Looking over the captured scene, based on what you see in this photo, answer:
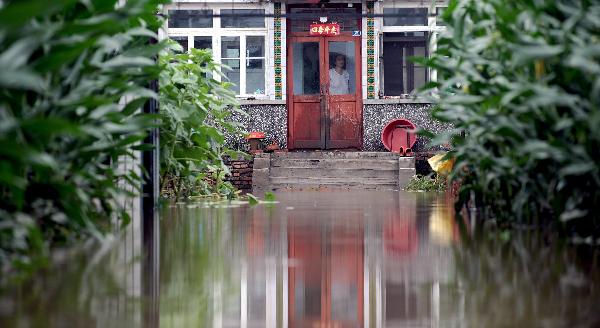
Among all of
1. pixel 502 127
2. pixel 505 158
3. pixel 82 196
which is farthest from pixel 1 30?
pixel 505 158

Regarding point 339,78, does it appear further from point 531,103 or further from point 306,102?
point 531,103

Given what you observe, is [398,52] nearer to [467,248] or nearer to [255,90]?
[255,90]

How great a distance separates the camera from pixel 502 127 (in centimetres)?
459

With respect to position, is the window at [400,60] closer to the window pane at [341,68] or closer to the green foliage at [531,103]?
the window pane at [341,68]

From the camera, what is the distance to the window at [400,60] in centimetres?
1925

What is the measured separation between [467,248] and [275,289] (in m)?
1.40

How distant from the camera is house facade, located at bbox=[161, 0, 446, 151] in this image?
18625 millimetres

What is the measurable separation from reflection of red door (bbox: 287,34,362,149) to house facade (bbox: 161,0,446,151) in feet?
0.06

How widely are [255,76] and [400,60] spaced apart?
2.57 meters

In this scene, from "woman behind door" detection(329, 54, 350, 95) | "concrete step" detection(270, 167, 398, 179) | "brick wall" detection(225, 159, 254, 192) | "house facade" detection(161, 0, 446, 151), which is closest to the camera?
"concrete step" detection(270, 167, 398, 179)

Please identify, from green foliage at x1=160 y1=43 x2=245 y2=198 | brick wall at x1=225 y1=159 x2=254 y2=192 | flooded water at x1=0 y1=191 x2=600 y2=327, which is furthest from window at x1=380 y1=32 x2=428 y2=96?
flooded water at x1=0 y1=191 x2=600 y2=327

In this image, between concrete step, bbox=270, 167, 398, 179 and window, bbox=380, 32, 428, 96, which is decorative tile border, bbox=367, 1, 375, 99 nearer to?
window, bbox=380, 32, 428, 96

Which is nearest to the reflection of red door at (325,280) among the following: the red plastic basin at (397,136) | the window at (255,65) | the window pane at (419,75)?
the red plastic basin at (397,136)

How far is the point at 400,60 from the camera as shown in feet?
63.9
